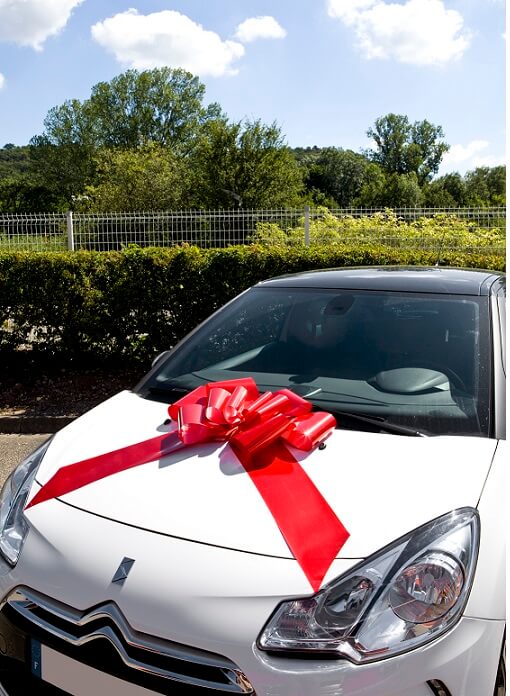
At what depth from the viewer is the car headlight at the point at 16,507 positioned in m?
1.96

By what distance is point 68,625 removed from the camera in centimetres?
171

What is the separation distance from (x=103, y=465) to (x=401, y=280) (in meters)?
1.74

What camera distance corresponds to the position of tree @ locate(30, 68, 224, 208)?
66.2 meters

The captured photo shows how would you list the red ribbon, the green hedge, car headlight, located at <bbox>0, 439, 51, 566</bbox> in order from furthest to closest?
the green hedge
car headlight, located at <bbox>0, 439, 51, 566</bbox>
the red ribbon

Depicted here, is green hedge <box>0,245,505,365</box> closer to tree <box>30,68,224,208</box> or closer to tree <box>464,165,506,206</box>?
tree <box>30,68,224,208</box>

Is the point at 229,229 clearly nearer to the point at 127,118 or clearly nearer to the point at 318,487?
the point at 318,487

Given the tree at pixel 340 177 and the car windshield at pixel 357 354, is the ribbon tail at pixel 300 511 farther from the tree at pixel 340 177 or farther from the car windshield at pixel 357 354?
the tree at pixel 340 177

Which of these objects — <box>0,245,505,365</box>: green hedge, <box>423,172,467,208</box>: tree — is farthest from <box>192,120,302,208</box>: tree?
<box>423,172,467,208</box>: tree

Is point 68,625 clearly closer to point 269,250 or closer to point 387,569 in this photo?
point 387,569

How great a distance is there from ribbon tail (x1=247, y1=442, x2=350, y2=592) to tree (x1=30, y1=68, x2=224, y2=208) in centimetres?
6700

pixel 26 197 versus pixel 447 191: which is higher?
pixel 447 191

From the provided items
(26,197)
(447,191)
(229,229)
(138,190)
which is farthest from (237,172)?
(447,191)

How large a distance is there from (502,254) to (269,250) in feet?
9.47

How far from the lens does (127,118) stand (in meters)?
66.8
